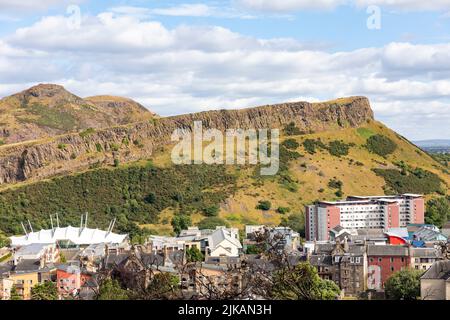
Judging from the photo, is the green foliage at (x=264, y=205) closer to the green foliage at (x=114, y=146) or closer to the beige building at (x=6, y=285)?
the green foliage at (x=114, y=146)

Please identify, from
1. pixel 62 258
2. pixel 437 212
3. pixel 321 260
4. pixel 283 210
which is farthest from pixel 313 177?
pixel 321 260

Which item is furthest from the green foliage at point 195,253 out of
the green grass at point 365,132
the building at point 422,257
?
the green grass at point 365,132

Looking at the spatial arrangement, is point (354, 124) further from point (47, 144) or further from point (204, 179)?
point (47, 144)

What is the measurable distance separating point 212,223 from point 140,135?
820 inches

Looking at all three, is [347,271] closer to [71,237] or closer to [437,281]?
[437,281]

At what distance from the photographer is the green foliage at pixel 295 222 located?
2251 inches

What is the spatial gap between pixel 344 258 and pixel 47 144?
46432mm

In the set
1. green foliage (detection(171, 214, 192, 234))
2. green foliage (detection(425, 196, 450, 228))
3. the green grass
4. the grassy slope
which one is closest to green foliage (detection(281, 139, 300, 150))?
the grassy slope

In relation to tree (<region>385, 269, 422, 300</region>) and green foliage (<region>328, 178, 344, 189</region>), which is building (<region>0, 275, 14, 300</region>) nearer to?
tree (<region>385, 269, 422, 300</region>)

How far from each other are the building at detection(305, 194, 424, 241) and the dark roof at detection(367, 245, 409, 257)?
17.2m

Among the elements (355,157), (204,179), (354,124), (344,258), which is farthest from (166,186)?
(344,258)

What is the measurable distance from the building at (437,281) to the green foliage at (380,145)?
2059 inches

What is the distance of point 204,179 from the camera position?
227 feet

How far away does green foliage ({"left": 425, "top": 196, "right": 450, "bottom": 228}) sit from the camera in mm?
58688
